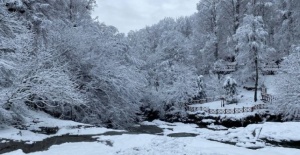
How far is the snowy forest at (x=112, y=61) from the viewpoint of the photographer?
15188 mm

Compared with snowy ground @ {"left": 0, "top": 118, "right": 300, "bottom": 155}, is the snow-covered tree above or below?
above

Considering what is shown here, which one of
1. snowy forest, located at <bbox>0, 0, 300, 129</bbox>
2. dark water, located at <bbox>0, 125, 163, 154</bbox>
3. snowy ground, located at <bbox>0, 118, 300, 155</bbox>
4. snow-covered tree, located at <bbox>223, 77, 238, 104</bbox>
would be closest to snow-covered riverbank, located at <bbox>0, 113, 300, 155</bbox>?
snowy ground, located at <bbox>0, 118, 300, 155</bbox>

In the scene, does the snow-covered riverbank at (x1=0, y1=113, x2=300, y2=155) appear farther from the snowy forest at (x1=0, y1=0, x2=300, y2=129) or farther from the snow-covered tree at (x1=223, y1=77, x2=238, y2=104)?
the snow-covered tree at (x1=223, y1=77, x2=238, y2=104)

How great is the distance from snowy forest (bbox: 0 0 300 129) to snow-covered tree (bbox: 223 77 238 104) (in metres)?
2.32

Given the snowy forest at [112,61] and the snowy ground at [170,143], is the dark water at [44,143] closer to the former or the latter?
the snowy ground at [170,143]

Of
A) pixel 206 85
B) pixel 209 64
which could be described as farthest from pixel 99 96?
pixel 209 64

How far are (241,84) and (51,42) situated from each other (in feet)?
89.4

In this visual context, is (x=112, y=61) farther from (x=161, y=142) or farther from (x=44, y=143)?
(x=161, y=142)

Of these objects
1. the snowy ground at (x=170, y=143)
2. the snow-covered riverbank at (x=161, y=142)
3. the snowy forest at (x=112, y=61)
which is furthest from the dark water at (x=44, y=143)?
the snowy forest at (x=112, y=61)

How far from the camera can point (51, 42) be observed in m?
21.8

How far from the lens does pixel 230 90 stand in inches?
1341

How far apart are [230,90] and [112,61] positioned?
54.6 feet

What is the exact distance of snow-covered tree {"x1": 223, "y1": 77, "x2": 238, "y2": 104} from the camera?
34031 millimetres

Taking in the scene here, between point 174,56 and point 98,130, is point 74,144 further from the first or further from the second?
point 174,56
